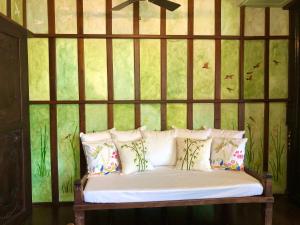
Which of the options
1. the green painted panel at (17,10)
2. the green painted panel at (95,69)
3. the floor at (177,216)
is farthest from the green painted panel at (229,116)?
the green painted panel at (17,10)

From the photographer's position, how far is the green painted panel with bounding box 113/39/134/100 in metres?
3.96

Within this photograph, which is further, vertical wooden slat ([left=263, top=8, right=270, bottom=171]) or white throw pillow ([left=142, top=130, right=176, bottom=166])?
vertical wooden slat ([left=263, top=8, right=270, bottom=171])

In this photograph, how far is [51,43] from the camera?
3885mm

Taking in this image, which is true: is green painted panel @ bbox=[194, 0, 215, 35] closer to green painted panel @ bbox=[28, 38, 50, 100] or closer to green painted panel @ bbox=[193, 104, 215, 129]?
green painted panel @ bbox=[193, 104, 215, 129]

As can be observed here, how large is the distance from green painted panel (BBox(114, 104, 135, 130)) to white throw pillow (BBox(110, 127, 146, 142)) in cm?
17

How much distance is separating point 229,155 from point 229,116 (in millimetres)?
721

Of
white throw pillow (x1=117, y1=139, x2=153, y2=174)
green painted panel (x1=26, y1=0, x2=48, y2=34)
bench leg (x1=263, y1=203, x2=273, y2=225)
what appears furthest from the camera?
green painted panel (x1=26, y1=0, x2=48, y2=34)

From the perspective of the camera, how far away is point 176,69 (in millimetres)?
4047

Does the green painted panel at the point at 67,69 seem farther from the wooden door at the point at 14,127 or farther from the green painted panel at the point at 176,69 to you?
the green painted panel at the point at 176,69

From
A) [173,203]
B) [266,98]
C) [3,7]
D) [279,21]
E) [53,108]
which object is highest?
[279,21]

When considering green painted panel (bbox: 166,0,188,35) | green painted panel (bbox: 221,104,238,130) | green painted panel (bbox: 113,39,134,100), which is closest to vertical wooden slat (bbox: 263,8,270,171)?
green painted panel (bbox: 221,104,238,130)

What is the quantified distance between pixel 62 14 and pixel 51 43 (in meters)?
0.42

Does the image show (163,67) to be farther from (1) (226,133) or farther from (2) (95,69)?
(1) (226,133)

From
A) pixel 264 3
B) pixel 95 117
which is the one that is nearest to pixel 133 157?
pixel 95 117
